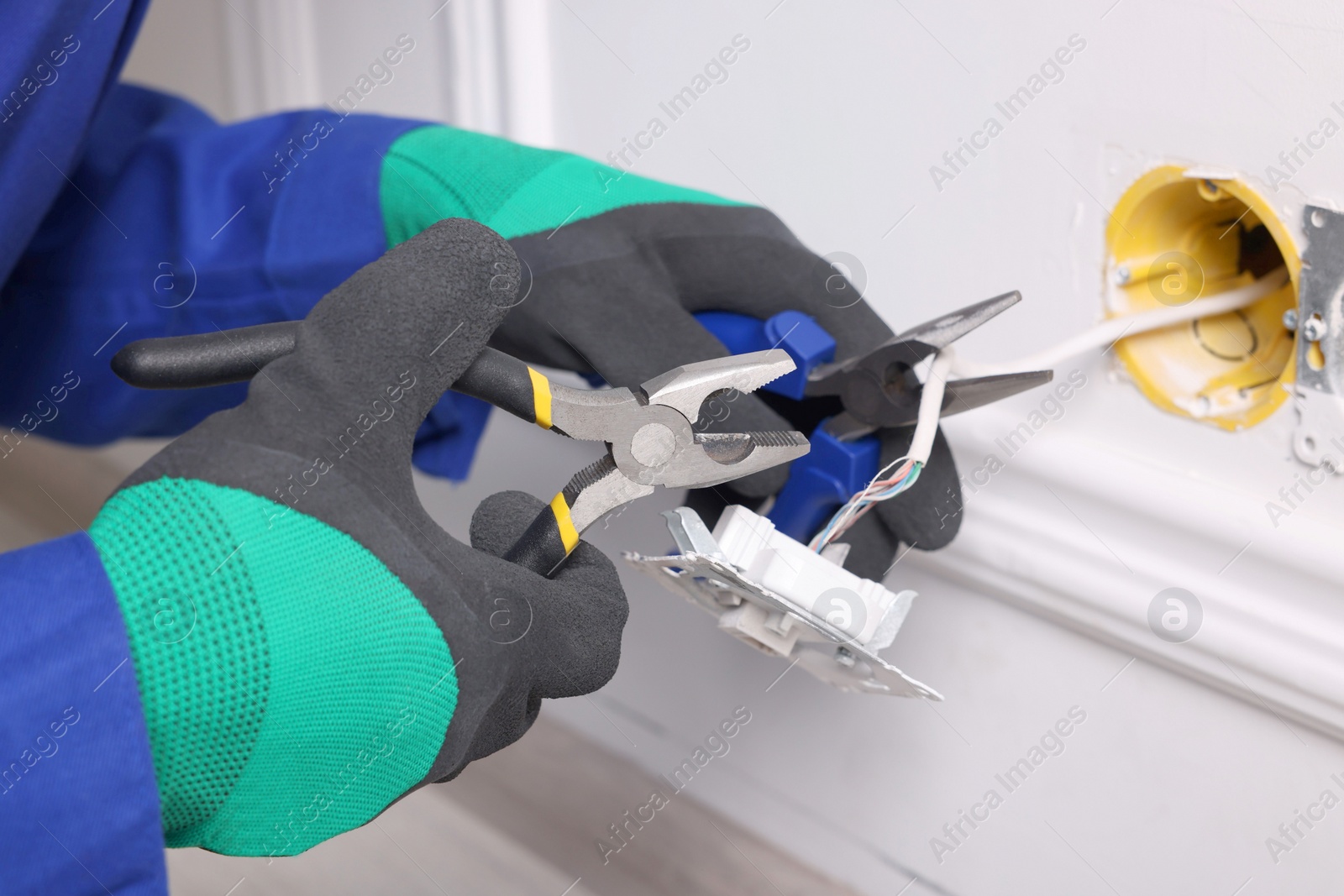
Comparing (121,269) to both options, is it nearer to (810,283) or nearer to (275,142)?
(275,142)

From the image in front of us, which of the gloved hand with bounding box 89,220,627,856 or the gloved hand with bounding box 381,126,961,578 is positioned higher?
the gloved hand with bounding box 381,126,961,578

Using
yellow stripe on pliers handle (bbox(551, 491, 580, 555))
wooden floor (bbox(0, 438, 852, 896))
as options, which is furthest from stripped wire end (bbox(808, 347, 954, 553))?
wooden floor (bbox(0, 438, 852, 896))

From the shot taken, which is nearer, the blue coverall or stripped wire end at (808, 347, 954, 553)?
stripped wire end at (808, 347, 954, 553)

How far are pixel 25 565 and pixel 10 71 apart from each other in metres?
0.35

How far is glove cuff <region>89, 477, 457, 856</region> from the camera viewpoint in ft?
1.10

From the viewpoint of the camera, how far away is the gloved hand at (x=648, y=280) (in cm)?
54

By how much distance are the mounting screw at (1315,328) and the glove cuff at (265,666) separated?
46 cm

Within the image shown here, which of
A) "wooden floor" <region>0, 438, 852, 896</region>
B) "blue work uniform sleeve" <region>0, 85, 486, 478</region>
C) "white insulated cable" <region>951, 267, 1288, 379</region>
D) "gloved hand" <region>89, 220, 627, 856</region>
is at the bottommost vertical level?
"wooden floor" <region>0, 438, 852, 896</region>

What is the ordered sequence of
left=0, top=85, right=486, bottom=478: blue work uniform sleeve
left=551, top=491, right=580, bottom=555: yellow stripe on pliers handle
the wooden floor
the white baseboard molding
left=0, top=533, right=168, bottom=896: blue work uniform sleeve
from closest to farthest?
left=0, top=533, right=168, bottom=896: blue work uniform sleeve
left=551, top=491, right=580, bottom=555: yellow stripe on pliers handle
the white baseboard molding
left=0, top=85, right=486, bottom=478: blue work uniform sleeve
the wooden floor

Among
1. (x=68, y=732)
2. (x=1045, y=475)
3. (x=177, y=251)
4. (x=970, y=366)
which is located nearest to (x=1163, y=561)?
(x=1045, y=475)

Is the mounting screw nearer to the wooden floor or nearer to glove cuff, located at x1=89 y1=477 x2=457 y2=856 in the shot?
glove cuff, located at x1=89 y1=477 x2=457 y2=856

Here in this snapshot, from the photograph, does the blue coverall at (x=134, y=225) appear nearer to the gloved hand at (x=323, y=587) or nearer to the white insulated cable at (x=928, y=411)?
the gloved hand at (x=323, y=587)

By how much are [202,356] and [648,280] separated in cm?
26

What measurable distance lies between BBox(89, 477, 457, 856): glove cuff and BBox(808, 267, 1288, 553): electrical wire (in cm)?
23
